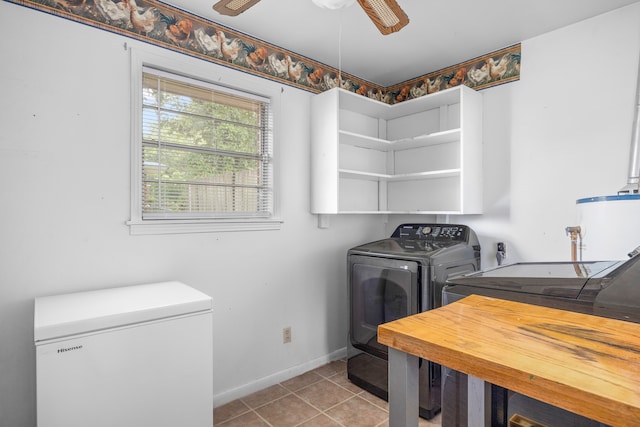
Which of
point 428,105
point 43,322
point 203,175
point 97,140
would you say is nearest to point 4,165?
point 97,140

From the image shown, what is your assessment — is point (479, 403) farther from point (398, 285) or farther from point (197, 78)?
point (197, 78)

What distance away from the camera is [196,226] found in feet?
7.29

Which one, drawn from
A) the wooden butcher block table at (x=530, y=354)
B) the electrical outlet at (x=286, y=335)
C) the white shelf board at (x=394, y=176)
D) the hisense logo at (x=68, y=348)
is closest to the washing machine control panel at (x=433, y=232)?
the white shelf board at (x=394, y=176)

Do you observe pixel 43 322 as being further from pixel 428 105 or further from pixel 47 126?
pixel 428 105

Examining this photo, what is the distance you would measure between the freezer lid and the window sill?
332 mm

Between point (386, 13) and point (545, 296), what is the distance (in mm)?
1261

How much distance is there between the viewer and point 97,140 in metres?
1.87

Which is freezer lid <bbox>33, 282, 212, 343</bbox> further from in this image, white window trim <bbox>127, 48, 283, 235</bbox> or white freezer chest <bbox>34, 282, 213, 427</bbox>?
white window trim <bbox>127, 48, 283, 235</bbox>

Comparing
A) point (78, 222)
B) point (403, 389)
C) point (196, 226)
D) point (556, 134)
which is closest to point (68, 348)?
point (78, 222)

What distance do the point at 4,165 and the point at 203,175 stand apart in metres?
0.95

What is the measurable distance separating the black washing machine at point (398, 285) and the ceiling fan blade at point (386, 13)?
1.31m

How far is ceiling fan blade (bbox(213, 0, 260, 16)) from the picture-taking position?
58.6 inches

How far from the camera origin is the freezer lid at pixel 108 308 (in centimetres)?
134

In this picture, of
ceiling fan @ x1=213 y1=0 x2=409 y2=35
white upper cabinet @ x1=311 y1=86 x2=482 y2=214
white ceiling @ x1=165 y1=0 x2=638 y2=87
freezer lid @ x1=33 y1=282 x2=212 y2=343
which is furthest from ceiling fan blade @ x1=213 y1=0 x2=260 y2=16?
freezer lid @ x1=33 y1=282 x2=212 y2=343
